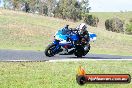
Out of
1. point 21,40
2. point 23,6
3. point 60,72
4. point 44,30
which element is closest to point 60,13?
point 23,6

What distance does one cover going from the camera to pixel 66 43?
2078 centimetres

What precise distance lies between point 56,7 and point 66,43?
115 meters

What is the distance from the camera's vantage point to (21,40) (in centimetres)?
4903

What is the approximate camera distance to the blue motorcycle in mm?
20547

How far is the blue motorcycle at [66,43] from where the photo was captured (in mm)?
20547

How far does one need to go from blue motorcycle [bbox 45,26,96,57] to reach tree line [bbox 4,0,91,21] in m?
104

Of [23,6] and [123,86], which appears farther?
[23,6]

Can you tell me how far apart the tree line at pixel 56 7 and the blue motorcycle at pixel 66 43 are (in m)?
104

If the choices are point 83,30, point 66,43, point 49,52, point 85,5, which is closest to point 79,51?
point 66,43

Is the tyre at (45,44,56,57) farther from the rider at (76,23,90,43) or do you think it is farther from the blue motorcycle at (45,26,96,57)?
the rider at (76,23,90,43)

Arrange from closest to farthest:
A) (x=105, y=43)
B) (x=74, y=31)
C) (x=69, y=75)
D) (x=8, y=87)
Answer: (x=8, y=87), (x=69, y=75), (x=74, y=31), (x=105, y=43)

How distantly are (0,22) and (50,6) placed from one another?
73.0m

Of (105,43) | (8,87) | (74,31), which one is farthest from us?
(105,43)

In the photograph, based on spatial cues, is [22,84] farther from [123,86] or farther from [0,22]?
[0,22]
